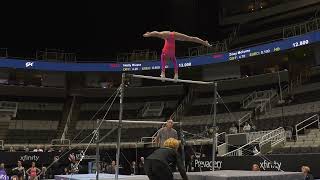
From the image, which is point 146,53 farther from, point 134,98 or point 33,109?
point 33,109

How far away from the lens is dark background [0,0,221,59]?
28672mm

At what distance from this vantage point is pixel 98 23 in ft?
98.7

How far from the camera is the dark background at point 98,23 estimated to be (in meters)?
28.7

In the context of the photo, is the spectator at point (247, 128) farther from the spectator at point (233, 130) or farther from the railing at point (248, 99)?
the railing at point (248, 99)

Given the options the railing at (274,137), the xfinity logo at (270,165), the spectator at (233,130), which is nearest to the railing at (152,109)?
the spectator at (233,130)

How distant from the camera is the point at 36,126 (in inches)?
1105

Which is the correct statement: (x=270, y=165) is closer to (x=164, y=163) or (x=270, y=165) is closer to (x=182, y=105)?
(x=164, y=163)

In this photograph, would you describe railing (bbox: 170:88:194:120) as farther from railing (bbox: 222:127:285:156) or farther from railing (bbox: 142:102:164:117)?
railing (bbox: 222:127:285:156)

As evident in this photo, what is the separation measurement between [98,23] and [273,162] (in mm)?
19089

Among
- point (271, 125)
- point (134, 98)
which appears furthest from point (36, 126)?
point (271, 125)

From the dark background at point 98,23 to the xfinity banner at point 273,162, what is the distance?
46.9 feet

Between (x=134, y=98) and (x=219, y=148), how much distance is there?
1150cm

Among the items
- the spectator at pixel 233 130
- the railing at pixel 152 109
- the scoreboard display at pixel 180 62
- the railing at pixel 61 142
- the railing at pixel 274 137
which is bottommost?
the railing at pixel 61 142

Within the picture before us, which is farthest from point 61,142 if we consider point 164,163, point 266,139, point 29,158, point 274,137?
point 164,163
